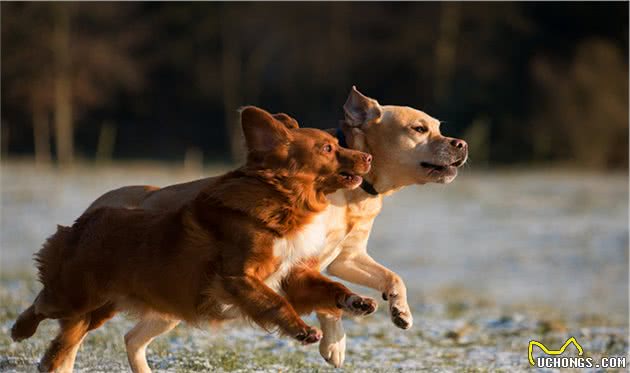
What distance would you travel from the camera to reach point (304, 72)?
1594 inches

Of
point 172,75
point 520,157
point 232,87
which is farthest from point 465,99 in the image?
point 172,75

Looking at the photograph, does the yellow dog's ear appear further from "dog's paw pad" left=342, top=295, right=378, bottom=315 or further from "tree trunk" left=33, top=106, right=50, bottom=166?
"tree trunk" left=33, top=106, right=50, bottom=166

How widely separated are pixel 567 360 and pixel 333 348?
2463 mm

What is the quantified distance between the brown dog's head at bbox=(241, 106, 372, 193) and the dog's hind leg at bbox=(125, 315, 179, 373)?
5.90 ft

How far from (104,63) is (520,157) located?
14857mm

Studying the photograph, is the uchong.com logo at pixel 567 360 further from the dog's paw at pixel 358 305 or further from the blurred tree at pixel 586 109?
the blurred tree at pixel 586 109

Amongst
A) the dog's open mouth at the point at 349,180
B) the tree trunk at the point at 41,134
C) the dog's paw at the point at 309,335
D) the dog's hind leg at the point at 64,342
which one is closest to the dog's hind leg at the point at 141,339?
the dog's hind leg at the point at 64,342

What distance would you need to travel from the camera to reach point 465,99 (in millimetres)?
34000

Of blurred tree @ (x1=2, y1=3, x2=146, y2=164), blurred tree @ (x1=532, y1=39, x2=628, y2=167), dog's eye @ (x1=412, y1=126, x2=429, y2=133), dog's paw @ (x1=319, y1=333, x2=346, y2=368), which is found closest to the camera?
dog's paw @ (x1=319, y1=333, x2=346, y2=368)

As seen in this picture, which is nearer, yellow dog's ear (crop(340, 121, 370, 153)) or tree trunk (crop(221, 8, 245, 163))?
yellow dog's ear (crop(340, 121, 370, 153))

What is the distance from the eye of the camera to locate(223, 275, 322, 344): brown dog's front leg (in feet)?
17.2

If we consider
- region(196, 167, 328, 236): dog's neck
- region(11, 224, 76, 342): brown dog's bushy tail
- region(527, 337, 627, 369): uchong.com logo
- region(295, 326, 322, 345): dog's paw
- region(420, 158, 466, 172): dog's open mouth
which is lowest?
region(527, 337, 627, 369): uchong.com logo

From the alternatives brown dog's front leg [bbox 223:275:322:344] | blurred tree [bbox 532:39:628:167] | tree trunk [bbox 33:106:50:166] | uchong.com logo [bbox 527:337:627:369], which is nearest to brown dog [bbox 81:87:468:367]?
brown dog's front leg [bbox 223:275:322:344]

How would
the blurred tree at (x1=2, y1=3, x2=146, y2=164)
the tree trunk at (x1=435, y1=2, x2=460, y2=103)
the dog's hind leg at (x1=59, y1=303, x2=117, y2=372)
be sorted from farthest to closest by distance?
1. the tree trunk at (x1=435, y1=2, x2=460, y2=103)
2. the blurred tree at (x1=2, y1=3, x2=146, y2=164)
3. the dog's hind leg at (x1=59, y1=303, x2=117, y2=372)
